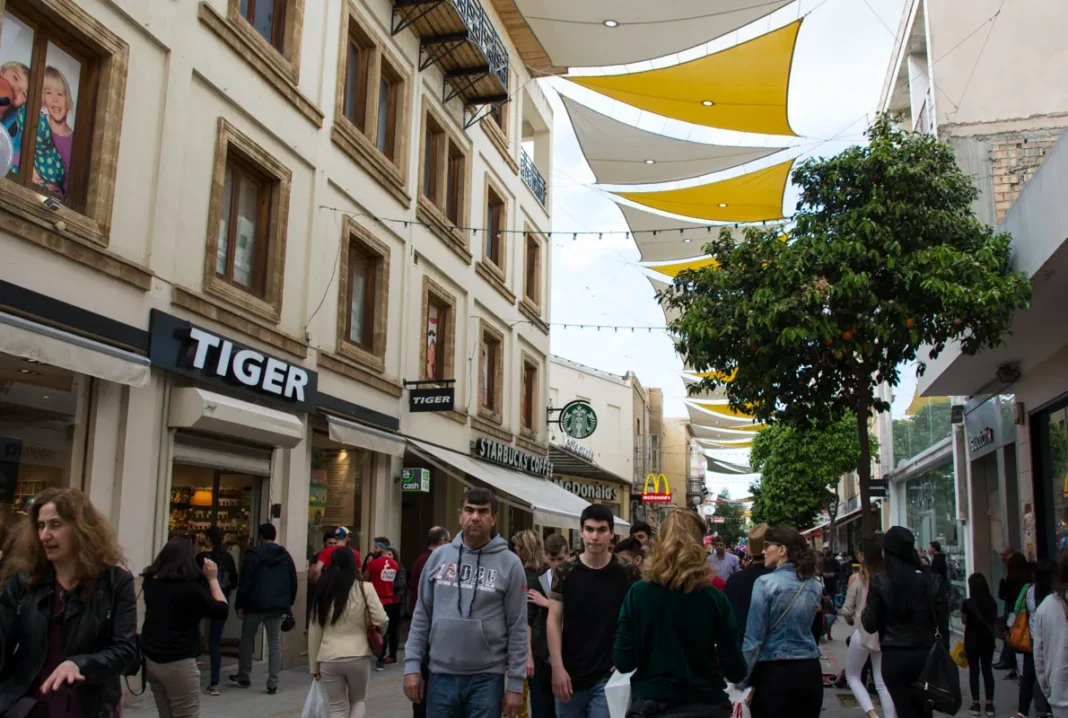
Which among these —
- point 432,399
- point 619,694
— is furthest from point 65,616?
point 432,399

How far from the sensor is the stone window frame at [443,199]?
734 inches

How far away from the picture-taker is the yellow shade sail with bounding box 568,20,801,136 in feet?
62.6

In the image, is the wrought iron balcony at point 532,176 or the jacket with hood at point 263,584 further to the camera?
the wrought iron balcony at point 532,176

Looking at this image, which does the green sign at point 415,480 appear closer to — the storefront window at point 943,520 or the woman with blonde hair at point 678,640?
the storefront window at point 943,520

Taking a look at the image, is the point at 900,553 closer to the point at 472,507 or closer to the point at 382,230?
the point at 472,507

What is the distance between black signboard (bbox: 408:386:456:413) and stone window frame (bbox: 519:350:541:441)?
25.7 feet

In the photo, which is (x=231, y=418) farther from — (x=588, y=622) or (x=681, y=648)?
(x=681, y=648)

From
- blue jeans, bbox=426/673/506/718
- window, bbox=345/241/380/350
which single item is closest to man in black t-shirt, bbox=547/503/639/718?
blue jeans, bbox=426/673/506/718

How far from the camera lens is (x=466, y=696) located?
17.5 feet

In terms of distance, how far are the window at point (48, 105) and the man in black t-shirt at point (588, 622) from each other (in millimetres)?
6711

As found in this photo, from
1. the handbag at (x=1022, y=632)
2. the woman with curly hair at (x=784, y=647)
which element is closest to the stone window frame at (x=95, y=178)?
the woman with curly hair at (x=784, y=647)

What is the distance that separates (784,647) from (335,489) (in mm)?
10737

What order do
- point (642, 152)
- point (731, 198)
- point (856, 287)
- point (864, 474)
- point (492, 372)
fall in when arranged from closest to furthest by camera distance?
point (856, 287)
point (864, 474)
point (642, 152)
point (492, 372)
point (731, 198)

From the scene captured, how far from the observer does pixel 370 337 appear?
1670cm
